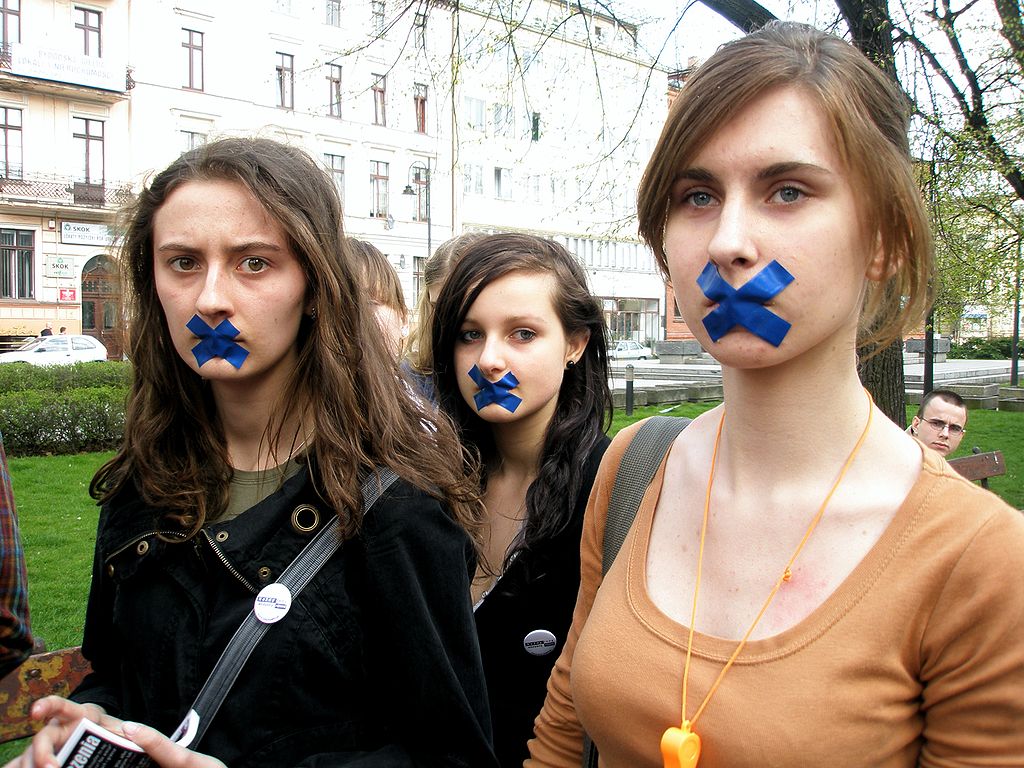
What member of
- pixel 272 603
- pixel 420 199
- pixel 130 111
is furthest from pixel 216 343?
pixel 420 199

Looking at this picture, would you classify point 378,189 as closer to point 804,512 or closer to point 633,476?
point 633,476

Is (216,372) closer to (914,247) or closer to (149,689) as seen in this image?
(149,689)

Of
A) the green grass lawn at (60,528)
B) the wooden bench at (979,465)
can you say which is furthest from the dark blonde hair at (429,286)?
the wooden bench at (979,465)

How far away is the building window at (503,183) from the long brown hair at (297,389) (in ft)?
131

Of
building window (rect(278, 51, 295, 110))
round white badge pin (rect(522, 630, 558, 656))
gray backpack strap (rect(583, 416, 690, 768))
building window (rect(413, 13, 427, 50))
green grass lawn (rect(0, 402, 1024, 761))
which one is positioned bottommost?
green grass lawn (rect(0, 402, 1024, 761))

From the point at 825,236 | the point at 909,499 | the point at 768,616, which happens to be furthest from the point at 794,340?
the point at 768,616

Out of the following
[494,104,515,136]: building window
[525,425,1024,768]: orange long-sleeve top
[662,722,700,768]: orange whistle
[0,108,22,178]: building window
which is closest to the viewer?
[525,425,1024,768]: orange long-sleeve top

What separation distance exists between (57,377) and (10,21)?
21672 millimetres

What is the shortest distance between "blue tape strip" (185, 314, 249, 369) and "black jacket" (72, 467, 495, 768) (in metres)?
0.27

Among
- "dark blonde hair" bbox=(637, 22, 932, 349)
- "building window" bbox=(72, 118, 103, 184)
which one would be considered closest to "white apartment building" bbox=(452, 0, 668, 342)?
"dark blonde hair" bbox=(637, 22, 932, 349)

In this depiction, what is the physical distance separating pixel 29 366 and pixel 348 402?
1475 cm

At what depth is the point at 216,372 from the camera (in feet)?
5.89

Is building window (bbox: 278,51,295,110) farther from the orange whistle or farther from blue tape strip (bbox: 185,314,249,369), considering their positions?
the orange whistle

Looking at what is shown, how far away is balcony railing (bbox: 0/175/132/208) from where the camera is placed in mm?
29344
